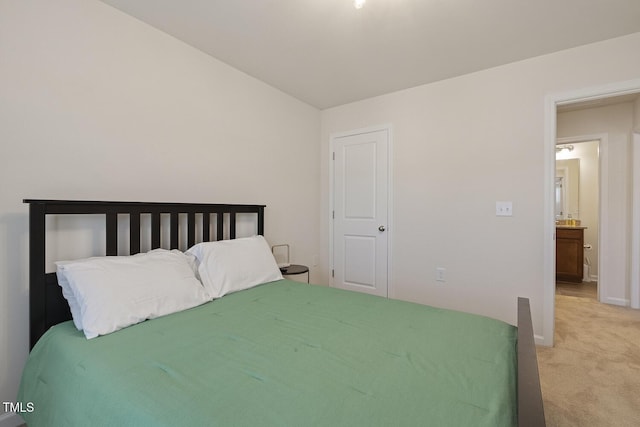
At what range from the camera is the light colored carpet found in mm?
1682

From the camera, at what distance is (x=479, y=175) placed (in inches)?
110

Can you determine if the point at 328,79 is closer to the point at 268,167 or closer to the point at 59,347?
the point at 268,167

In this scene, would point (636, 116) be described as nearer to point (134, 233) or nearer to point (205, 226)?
point (205, 226)

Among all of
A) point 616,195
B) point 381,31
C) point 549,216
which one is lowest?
point 549,216

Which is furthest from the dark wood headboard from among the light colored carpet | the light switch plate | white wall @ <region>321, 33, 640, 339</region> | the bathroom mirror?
the bathroom mirror

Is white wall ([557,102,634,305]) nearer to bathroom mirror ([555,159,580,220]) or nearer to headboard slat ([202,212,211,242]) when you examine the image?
bathroom mirror ([555,159,580,220])

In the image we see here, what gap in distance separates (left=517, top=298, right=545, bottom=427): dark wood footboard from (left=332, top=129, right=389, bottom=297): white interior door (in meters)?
2.17

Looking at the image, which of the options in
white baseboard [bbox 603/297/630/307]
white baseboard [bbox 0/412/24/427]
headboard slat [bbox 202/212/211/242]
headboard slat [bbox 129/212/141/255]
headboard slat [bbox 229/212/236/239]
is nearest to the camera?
white baseboard [bbox 0/412/24/427]

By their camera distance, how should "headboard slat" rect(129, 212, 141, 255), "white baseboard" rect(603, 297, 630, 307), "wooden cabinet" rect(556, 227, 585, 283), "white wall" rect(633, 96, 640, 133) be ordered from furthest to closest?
"wooden cabinet" rect(556, 227, 585, 283) < "white baseboard" rect(603, 297, 630, 307) < "white wall" rect(633, 96, 640, 133) < "headboard slat" rect(129, 212, 141, 255)

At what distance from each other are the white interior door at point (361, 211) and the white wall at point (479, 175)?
16 cm

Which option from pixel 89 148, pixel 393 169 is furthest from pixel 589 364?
pixel 89 148

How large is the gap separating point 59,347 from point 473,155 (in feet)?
10.5

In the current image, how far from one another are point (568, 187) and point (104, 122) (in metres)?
6.62

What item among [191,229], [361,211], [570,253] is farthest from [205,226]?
[570,253]
